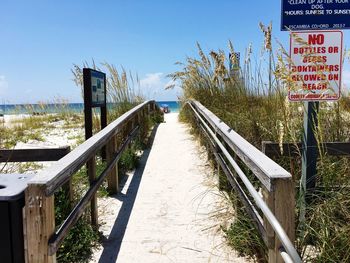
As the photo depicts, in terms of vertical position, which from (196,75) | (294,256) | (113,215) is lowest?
(113,215)

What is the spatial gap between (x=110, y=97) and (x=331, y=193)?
18.7 ft

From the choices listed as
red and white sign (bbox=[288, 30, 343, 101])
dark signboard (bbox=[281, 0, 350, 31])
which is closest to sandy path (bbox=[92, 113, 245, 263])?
red and white sign (bbox=[288, 30, 343, 101])

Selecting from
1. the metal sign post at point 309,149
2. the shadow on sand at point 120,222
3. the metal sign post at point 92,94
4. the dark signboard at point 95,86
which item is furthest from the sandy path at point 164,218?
the dark signboard at point 95,86

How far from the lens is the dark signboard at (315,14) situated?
10.4 feet

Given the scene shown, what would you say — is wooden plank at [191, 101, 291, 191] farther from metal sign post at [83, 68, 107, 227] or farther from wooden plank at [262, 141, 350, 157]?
metal sign post at [83, 68, 107, 227]

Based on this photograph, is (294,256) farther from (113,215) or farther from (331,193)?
(113,215)

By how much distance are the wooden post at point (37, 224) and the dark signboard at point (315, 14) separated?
2.32 m

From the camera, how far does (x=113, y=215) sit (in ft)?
13.0

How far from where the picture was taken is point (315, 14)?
3189 millimetres

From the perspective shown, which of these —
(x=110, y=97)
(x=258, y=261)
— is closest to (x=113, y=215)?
(x=258, y=261)

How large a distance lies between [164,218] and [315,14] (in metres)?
2.30

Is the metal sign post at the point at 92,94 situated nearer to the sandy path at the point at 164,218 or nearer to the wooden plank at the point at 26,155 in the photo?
the sandy path at the point at 164,218

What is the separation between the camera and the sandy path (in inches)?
121

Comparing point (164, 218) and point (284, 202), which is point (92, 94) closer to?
point (164, 218)
